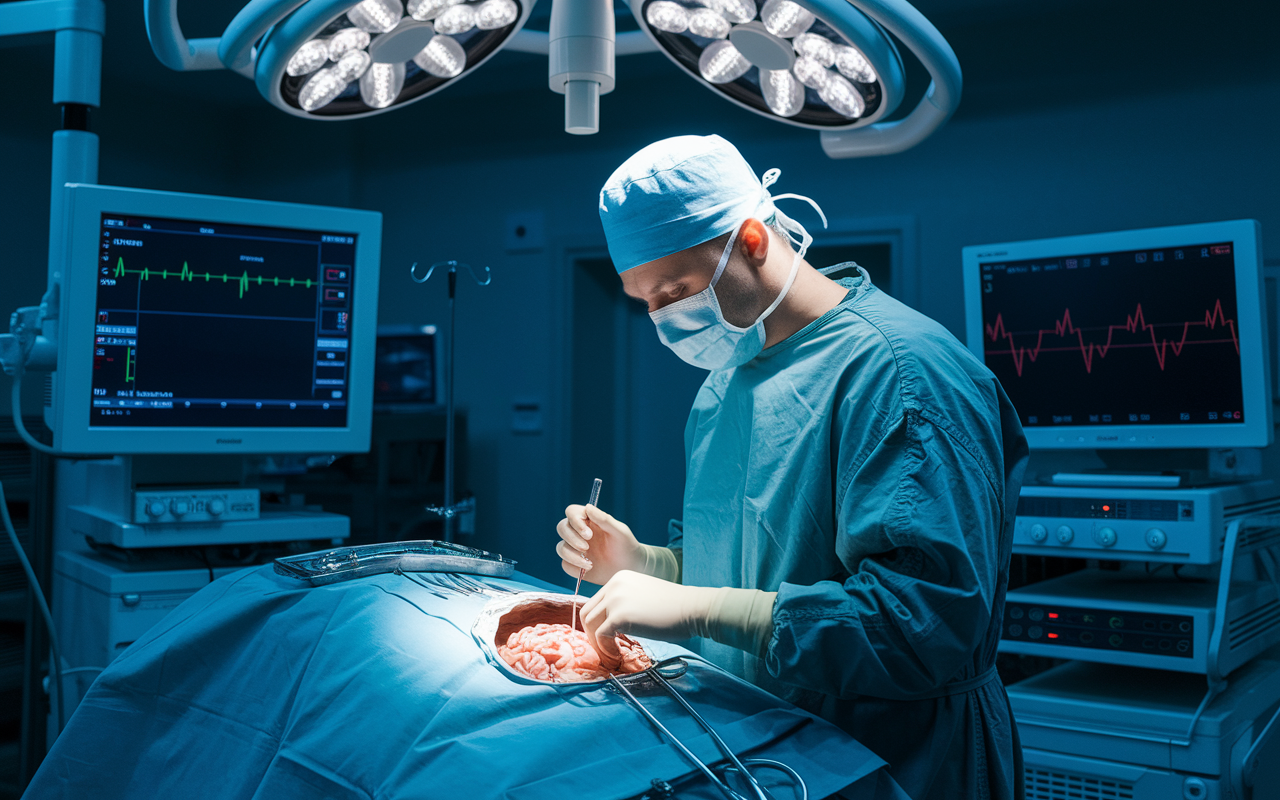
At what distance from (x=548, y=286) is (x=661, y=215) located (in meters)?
2.90

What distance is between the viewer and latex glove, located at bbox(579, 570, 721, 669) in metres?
1.04

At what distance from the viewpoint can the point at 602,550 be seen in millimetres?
1458

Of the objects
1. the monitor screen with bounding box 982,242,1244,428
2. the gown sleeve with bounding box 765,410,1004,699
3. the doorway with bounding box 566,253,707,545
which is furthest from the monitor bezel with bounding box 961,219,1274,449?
the doorway with bounding box 566,253,707,545

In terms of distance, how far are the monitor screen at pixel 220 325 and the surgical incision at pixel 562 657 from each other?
3.12ft

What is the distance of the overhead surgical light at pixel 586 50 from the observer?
41.3 inches

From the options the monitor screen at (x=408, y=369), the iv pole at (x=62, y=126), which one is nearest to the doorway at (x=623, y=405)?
the monitor screen at (x=408, y=369)

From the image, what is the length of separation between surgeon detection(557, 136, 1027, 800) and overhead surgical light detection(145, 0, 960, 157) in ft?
0.38

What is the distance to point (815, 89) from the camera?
123 cm

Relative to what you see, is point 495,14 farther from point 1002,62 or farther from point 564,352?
point 564,352

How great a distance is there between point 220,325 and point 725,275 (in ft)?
3.67

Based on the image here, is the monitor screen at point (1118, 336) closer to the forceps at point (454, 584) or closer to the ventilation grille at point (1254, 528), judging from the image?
the ventilation grille at point (1254, 528)

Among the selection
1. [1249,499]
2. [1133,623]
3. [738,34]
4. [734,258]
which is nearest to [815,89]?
[738,34]

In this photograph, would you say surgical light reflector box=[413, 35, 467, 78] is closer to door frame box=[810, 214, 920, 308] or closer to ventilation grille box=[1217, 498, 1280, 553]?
ventilation grille box=[1217, 498, 1280, 553]

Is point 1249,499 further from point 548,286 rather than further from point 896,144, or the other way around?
point 548,286
